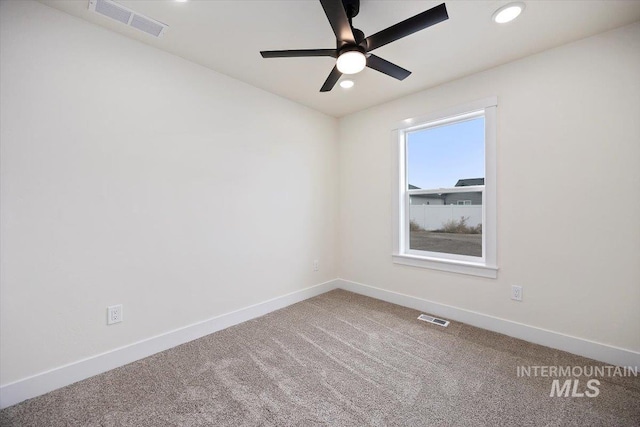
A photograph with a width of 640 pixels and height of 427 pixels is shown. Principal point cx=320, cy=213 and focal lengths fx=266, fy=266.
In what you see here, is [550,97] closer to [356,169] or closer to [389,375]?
[356,169]

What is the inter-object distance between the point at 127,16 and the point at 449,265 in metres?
3.54

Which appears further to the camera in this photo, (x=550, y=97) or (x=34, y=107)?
(x=550, y=97)

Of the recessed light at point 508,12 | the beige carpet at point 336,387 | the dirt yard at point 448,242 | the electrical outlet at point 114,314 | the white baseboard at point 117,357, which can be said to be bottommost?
the beige carpet at point 336,387

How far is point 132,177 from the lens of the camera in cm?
213

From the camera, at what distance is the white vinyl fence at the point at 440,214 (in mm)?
2867

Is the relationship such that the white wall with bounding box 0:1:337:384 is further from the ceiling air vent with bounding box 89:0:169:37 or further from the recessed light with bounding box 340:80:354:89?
the recessed light with bounding box 340:80:354:89

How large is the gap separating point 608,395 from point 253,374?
7.74 ft

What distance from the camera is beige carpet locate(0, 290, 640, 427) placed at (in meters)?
1.55

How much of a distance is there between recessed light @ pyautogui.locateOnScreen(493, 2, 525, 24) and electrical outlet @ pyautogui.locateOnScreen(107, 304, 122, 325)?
3.51 metres

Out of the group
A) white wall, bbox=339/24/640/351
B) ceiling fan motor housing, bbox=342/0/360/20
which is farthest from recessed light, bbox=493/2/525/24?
ceiling fan motor housing, bbox=342/0/360/20

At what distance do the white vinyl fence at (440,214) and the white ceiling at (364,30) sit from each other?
1397 millimetres

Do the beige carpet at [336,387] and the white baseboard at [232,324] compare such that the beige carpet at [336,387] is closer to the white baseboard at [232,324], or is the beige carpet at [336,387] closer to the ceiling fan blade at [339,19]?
the white baseboard at [232,324]

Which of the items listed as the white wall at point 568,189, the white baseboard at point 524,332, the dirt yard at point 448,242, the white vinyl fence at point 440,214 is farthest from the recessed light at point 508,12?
the white baseboard at point 524,332

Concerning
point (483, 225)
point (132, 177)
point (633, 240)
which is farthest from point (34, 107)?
point (633, 240)
